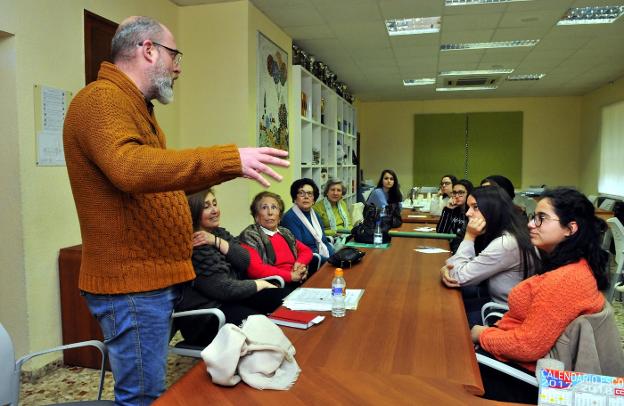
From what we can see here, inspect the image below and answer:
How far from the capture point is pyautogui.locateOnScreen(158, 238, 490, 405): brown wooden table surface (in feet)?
4.22

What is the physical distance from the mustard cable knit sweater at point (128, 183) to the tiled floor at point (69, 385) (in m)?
1.76

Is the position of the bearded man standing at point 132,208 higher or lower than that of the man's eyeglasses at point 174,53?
lower

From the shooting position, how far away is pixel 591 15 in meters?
5.26

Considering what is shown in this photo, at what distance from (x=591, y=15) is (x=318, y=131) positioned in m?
3.75

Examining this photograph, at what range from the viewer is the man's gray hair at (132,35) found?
1390 mm

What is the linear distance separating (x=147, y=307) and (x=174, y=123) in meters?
3.55

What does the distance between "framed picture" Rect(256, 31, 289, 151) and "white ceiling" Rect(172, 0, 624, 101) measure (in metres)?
0.35

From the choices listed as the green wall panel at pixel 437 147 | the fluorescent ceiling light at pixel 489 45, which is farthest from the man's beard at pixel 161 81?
the green wall panel at pixel 437 147

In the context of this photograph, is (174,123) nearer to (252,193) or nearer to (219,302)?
(252,193)

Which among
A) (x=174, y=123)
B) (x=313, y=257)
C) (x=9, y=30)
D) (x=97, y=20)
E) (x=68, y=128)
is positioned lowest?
(x=313, y=257)

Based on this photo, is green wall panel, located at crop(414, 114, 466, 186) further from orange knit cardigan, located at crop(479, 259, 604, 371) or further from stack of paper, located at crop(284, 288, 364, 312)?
orange knit cardigan, located at crop(479, 259, 604, 371)

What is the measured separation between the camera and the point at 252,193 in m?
4.85

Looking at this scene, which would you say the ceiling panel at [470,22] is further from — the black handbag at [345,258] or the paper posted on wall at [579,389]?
the paper posted on wall at [579,389]

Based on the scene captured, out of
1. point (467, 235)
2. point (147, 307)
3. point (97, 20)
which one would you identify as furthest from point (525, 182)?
point (147, 307)
